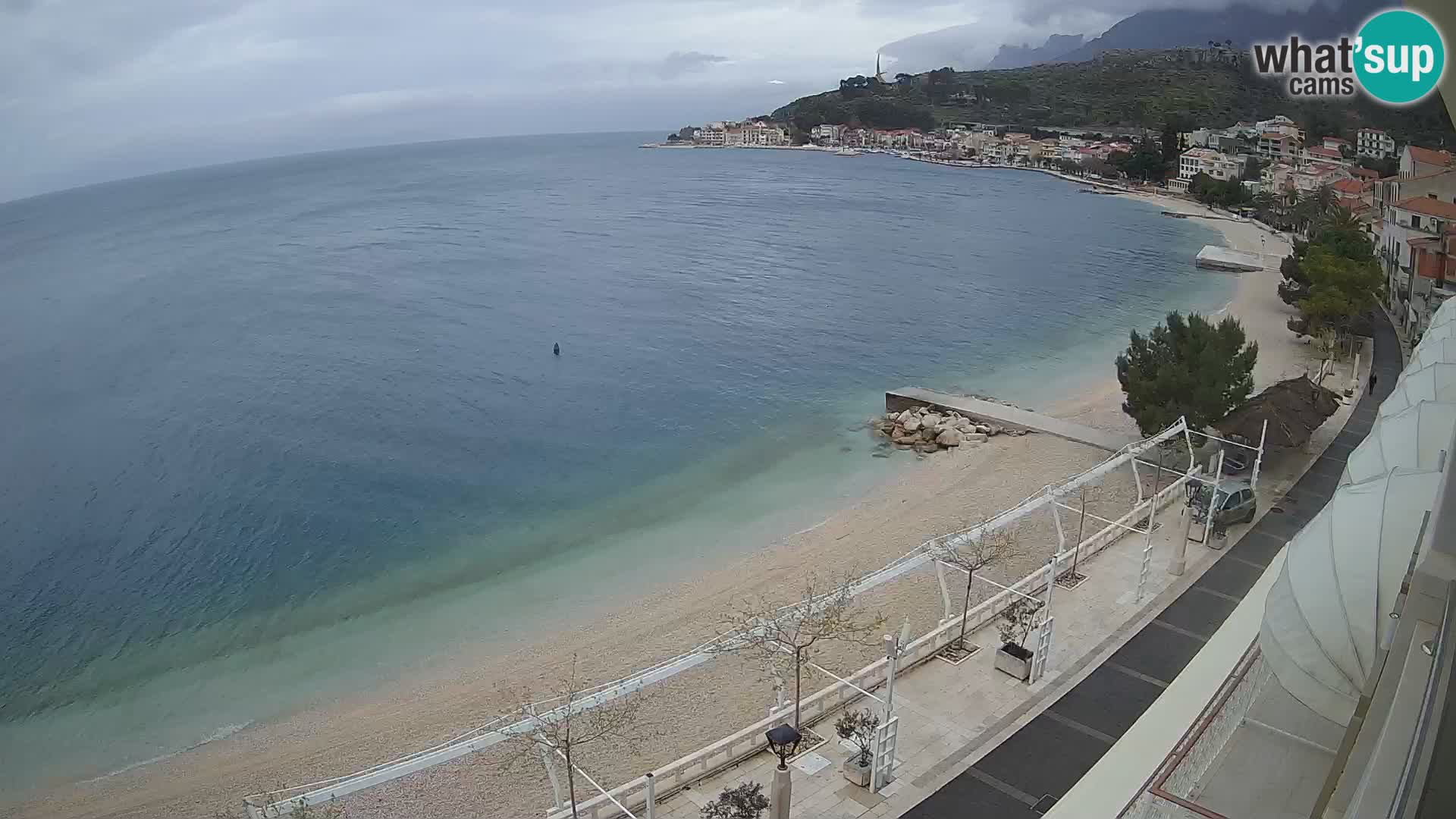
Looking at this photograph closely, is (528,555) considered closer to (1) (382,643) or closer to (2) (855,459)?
(1) (382,643)

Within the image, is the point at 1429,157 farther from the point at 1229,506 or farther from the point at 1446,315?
the point at 1229,506

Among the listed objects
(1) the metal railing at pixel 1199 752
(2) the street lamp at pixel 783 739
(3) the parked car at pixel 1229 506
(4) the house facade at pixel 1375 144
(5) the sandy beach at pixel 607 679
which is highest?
(4) the house facade at pixel 1375 144

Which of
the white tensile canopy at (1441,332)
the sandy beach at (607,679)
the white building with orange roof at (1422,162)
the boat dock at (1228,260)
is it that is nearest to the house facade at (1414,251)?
the white building with orange roof at (1422,162)

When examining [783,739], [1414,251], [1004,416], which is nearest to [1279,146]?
[1414,251]

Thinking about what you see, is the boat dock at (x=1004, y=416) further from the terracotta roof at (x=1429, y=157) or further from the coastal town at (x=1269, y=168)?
the terracotta roof at (x=1429, y=157)

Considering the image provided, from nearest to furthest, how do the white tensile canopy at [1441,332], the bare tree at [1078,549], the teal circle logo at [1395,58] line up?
the teal circle logo at [1395,58] < the white tensile canopy at [1441,332] < the bare tree at [1078,549]

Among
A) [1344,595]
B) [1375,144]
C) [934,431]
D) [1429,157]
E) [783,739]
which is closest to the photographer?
[1344,595]

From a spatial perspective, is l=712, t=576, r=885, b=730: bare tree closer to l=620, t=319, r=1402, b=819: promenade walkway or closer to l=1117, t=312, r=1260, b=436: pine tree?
l=620, t=319, r=1402, b=819: promenade walkway

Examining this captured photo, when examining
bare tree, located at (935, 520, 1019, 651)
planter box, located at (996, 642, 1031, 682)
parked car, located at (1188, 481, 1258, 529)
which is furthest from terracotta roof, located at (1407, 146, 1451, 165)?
planter box, located at (996, 642, 1031, 682)
